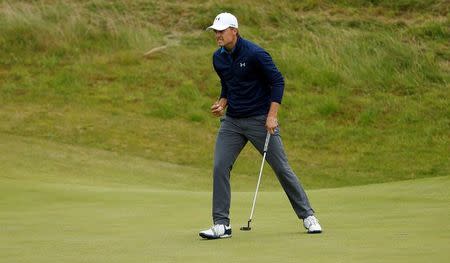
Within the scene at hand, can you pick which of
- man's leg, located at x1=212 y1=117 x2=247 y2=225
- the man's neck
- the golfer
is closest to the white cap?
the golfer

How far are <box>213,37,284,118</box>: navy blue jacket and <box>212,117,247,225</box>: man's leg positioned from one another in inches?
5.1

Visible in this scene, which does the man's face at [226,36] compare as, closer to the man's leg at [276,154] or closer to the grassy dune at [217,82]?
the man's leg at [276,154]

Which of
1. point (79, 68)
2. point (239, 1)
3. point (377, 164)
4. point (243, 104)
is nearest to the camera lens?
point (243, 104)

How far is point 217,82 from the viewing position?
26.4 meters

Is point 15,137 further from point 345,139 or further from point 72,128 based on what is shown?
point 345,139

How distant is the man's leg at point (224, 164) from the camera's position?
335 inches

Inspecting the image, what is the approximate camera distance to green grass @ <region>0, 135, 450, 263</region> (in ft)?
23.6

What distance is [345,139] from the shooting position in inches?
910

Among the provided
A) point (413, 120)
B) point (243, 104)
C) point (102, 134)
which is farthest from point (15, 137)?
point (243, 104)

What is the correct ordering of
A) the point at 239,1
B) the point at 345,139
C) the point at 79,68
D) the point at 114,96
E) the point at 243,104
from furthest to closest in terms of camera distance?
the point at 239,1, the point at 79,68, the point at 114,96, the point at 345,139, the point at 243,104

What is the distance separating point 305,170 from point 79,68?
29.2ft

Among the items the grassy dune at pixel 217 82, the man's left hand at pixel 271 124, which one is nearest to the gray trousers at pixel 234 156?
the man's left hand at pixel 271 124

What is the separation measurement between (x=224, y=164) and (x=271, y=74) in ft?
2.50

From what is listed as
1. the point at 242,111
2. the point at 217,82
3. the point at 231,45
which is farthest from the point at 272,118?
the point at 217,82
